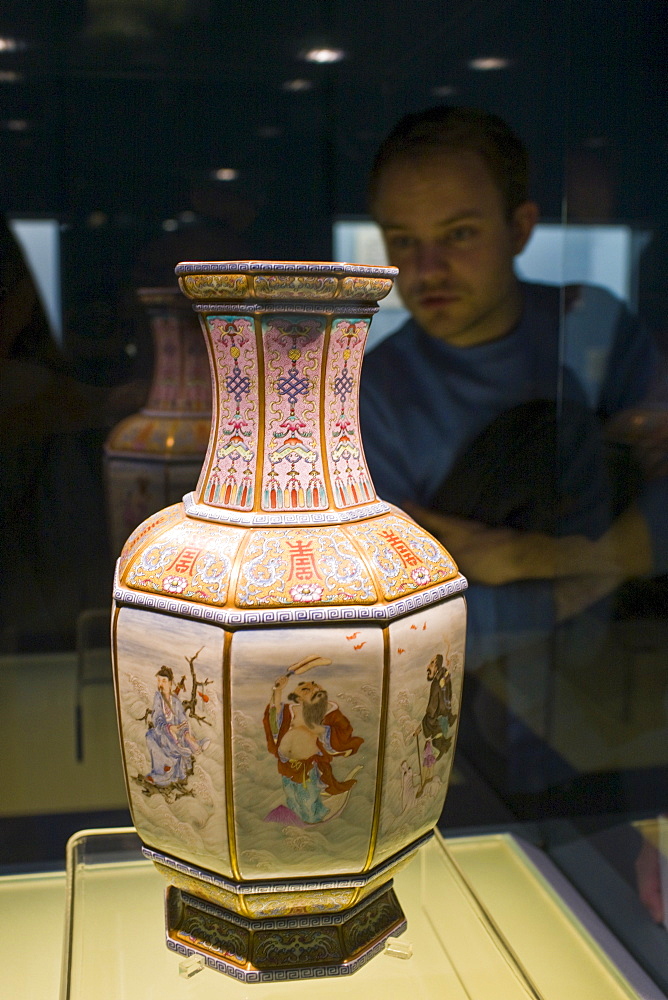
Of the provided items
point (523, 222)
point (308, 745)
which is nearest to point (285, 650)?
point (308, 745)

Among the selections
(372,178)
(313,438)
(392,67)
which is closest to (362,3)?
(392,67)

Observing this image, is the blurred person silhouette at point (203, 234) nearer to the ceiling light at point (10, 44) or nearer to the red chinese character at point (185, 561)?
the ceiling light at point (10, 44)

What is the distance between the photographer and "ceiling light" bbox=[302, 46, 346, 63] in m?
2.45

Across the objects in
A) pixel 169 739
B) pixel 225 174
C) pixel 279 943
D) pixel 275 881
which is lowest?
pixel 279 943

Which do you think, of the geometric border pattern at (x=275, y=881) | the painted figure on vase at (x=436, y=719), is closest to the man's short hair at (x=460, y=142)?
the painted figure on vase at (x=436, y=719)

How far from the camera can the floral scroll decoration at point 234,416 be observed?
1850 mm

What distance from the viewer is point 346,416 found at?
193 cm

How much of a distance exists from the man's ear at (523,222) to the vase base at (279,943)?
1.61 meters

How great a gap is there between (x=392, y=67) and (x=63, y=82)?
78 cm

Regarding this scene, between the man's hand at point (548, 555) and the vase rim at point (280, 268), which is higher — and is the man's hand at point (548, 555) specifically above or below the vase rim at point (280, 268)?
below

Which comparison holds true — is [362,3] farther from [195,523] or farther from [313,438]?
[195,523]

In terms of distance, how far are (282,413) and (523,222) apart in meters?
1.10

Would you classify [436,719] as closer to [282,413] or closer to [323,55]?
[282,413]

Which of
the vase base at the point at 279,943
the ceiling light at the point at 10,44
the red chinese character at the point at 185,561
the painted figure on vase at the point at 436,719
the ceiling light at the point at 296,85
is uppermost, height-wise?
the ceiling light at the point at 10,44
